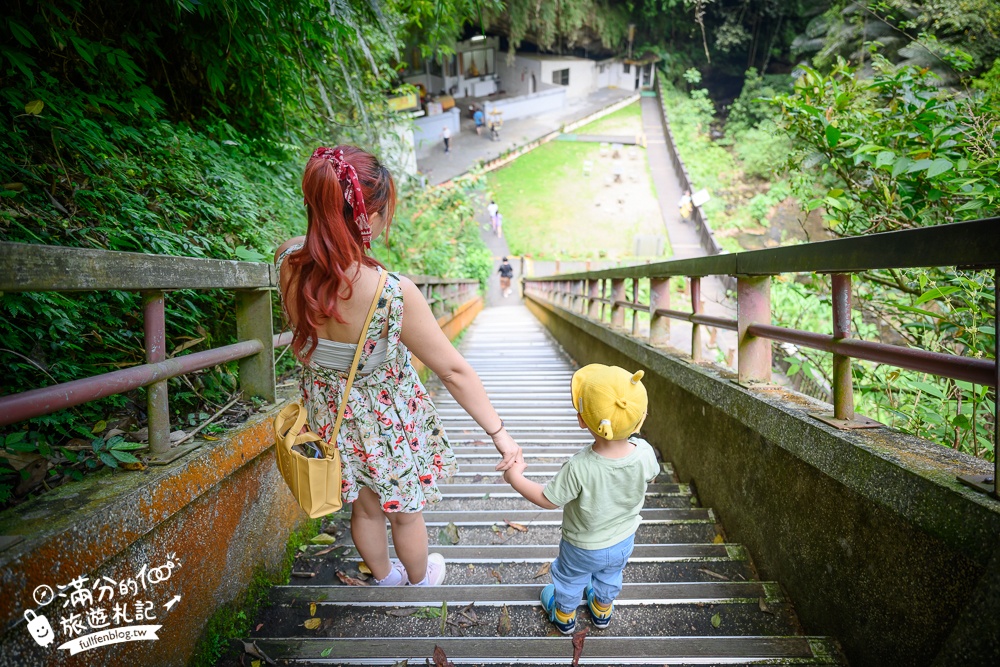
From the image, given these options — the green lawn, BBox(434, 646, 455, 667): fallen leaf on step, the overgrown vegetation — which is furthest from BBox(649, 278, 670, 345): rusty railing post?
the green lawn

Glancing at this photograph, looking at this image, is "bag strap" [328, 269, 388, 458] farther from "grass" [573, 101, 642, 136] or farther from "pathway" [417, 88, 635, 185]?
"grass" [573, 101, 642, 136]

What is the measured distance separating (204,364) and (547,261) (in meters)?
19.4

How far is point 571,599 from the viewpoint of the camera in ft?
5.76

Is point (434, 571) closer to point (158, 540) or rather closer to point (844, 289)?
point (158, 540)

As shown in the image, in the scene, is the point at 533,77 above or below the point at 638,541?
above

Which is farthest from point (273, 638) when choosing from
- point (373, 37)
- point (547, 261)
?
point (547, 261)

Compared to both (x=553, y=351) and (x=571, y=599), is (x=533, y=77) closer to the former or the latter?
(x=553, y=351)

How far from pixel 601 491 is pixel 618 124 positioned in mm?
32078

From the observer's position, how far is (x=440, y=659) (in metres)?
1.61

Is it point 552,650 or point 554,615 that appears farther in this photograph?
point 554,615

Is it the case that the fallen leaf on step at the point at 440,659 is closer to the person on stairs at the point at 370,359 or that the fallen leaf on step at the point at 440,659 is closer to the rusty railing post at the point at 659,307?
the person on stairs at the point at 370,359

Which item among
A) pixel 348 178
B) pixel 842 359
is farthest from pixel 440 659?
pixel 842 359

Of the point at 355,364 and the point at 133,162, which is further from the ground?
the point at 133,162

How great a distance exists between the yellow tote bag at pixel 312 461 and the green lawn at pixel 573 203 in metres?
19.2
